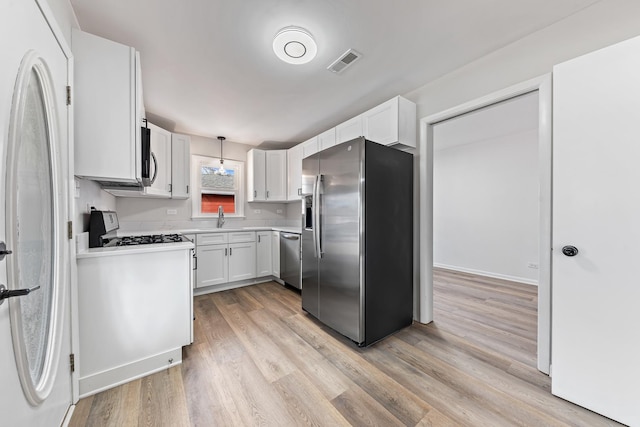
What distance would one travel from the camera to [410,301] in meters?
2.53

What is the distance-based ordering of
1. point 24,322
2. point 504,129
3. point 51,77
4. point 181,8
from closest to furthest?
point 24,322, point 51,77, point 181,8, point 504,129

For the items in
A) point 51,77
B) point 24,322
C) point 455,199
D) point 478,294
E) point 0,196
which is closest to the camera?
point 0,196

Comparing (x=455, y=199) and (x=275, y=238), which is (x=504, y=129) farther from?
(x=275, y=238)

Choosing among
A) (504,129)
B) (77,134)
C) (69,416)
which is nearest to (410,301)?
(69,416)

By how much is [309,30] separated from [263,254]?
3.12m

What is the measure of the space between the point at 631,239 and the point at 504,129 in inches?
129

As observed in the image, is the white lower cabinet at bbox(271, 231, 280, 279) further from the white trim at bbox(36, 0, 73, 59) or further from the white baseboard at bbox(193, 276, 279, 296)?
the white trim at bbox(36, 0, 73, 59)

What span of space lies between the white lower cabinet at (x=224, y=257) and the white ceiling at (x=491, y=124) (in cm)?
317

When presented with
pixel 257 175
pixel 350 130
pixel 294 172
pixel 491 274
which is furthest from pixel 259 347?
pixel 491 274

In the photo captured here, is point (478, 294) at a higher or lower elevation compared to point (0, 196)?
lower

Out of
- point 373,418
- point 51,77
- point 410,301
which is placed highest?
point 51,77

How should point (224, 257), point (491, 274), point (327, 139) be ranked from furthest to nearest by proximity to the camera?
point (491, 274), point (224, 257), point (327, 139)

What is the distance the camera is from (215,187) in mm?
4188

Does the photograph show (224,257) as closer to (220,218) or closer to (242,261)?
(242,261)
